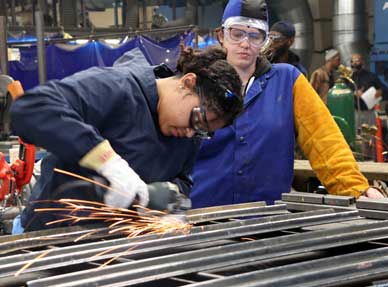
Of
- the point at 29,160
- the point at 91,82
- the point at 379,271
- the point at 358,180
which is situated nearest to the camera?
the point at 379,271

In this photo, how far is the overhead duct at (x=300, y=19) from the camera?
43.5 feet

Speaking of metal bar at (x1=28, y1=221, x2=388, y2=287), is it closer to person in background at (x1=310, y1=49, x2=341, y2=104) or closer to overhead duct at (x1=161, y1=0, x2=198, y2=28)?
person in background at (x1=310, y1=49, x2=341, y2=104)

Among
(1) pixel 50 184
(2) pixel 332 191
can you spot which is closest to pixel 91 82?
(1) pixel 50 184

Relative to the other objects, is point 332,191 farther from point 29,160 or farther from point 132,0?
point 132,0

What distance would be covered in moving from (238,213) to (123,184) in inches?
15.0

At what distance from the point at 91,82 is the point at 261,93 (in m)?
1.10

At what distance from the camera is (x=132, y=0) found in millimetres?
14117

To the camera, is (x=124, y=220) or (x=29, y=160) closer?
(x=124, y=220)

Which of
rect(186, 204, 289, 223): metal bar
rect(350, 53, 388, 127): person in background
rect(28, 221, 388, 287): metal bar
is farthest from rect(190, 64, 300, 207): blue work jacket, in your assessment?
rect(350, 53, 388, 127): person in background

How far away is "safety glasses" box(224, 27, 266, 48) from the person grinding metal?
0.69 metres

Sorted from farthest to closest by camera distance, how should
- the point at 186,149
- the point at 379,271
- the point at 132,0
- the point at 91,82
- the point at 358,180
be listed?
the point at 132,0 → the point at 358,180 → the point at 186,149 → the point at 91,82 → the point at 379,271

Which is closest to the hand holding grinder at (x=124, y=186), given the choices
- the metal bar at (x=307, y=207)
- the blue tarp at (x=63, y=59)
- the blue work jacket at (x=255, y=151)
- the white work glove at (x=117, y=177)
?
the white work glove at (x=117, y=177)

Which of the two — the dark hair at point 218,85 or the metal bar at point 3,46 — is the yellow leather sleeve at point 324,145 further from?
the metal bar at point 3,46

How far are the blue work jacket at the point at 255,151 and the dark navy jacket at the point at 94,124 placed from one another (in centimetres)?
57
